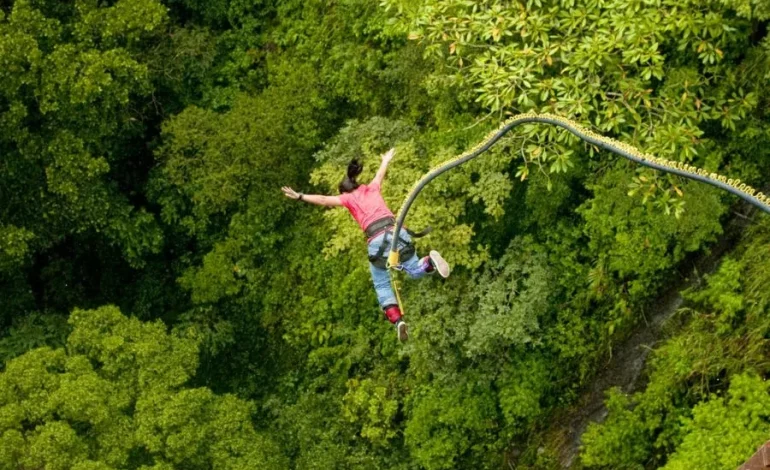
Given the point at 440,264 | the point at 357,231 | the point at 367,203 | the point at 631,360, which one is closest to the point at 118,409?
the point at 357,231

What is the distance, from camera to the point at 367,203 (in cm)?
1362

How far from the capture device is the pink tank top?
13.6 meters

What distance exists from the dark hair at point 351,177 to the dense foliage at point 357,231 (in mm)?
1885

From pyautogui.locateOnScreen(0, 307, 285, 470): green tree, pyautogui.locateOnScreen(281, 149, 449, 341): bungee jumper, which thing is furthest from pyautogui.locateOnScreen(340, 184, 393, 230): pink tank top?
pyautogui.locateOnScreen(0, 307, 285, 470): green tree

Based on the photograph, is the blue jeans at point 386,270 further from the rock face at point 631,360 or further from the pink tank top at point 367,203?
the rock face at point 631,360

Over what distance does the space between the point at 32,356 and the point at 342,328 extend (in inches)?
185

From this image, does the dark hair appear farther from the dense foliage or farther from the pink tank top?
the dense foliage

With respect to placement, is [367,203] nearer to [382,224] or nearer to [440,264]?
[382,224]

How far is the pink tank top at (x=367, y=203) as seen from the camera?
13.6 metres

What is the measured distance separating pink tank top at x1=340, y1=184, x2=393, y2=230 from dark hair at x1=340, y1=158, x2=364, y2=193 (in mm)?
60

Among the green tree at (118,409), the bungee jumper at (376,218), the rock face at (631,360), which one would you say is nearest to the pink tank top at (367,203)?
the bungee jumper at (376,218)

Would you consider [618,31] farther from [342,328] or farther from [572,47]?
[342,328]

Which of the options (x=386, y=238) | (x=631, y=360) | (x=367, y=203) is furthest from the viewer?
(x=631, y=360)

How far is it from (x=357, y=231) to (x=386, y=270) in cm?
206
